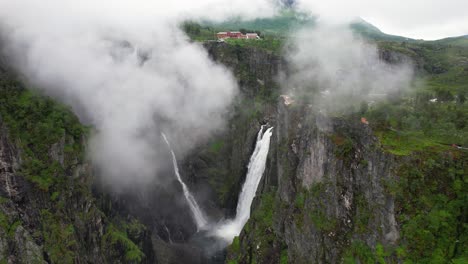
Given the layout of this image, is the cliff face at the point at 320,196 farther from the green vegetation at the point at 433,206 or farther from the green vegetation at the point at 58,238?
the green vegetation at the point at 58,238

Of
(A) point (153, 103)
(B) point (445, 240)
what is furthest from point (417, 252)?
(A) point (153, 103)

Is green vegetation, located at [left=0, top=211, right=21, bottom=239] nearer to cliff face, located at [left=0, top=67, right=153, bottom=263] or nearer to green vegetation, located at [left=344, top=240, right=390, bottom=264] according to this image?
cliff face, located at [left=0, top=67, right=153, bottom=263]

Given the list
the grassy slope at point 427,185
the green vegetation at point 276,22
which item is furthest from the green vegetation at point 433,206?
the green vegetation at point 276,22

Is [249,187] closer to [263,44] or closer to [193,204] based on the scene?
Result: [193,204]

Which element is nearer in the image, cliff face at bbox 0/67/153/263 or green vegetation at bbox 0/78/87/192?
cliff face at bbox 0/67/153/263

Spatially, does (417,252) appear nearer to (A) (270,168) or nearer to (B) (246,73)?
(A) (270,168)

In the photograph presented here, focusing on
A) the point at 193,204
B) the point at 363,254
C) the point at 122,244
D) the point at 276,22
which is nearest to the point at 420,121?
the point at 363,254

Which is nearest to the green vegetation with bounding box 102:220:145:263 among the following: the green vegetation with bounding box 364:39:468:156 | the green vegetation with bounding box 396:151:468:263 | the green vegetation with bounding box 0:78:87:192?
the green vegetation with bounding box 0:78:87:192

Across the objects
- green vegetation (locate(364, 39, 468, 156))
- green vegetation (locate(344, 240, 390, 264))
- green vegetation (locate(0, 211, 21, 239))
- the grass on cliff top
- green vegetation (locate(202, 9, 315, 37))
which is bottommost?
green vegetation (locate(0, 211, 21, 239))

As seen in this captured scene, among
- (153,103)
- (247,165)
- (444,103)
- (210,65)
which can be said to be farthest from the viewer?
(210,65)
